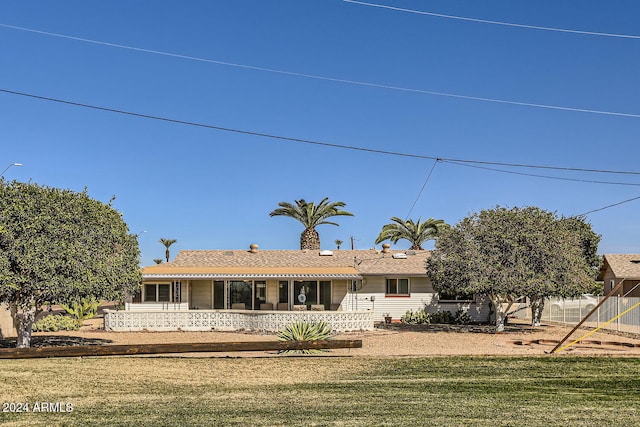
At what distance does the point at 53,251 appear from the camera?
2138 centimetres

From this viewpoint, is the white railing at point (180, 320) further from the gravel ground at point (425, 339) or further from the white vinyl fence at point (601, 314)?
the white vinyl fence at point (601, 314)

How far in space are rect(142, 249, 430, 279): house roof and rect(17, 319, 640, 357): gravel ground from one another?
4.00 m

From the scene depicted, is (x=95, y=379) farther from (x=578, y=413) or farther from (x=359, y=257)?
(x=359, y=257)

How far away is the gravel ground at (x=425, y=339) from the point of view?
2222 cm

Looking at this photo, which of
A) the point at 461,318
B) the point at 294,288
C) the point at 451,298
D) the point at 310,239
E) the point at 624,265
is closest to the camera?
the point at 294,288

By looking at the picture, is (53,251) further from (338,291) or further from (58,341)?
(338,291)

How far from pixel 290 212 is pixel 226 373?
109 feet

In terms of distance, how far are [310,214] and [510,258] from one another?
22167 millimetres

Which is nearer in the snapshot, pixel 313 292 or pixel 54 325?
pixel 54 325

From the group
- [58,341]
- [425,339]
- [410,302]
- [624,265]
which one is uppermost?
[624,265]

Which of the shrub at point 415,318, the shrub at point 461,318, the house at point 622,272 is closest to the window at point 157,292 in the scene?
the shrub at point 415,318

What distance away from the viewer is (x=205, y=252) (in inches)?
1631

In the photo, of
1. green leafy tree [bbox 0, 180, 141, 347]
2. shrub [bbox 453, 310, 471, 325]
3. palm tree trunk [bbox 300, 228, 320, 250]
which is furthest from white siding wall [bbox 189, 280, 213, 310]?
palm tree trunk [bbox 300, 228, 320, 250]

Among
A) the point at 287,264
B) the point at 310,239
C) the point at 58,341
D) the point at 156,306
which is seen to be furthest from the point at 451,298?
the point at 58,341
